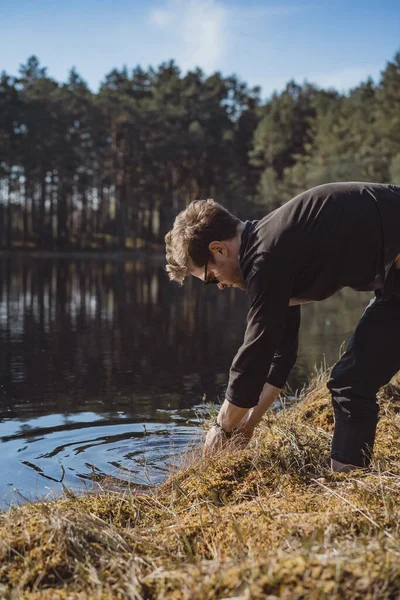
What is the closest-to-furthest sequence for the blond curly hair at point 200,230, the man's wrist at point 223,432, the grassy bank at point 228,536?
the grassy bank at point 228,536 → the blond curly hair at point 200,230 → the man's wrist at point 223,432

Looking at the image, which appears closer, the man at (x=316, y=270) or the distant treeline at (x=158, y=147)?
the man at (x=316, y=270)

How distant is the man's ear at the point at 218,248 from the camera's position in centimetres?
333

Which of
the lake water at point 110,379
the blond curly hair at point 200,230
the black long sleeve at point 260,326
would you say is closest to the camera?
the black long sleeve at point 260,326

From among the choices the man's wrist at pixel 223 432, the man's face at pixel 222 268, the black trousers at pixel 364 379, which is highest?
the man's face at pixel 222 268

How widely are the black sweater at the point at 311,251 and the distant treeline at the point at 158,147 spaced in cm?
4515

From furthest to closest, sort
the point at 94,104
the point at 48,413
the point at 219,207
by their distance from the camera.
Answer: the point at 94,104
the point at 48,413
the point at 219,207

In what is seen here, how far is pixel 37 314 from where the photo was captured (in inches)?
612

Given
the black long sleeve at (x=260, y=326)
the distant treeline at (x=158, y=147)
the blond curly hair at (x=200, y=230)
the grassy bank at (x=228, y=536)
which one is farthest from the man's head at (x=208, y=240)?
the distant treeline at (x=158, y=147)

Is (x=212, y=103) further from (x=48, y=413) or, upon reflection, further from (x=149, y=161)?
(x=48, y=413)

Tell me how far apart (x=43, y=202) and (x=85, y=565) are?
60617 millimetres

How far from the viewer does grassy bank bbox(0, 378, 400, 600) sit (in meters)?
2.02

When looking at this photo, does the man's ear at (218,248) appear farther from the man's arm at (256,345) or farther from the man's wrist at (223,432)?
the man's wrist at (223,432)

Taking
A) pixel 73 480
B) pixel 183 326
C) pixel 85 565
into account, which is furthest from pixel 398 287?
pixel 183 326

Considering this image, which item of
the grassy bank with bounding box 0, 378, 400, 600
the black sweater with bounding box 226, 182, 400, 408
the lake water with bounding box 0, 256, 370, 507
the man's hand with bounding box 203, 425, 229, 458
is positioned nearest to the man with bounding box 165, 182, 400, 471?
the black sweater with bounding box 226, 182, 400, 408
